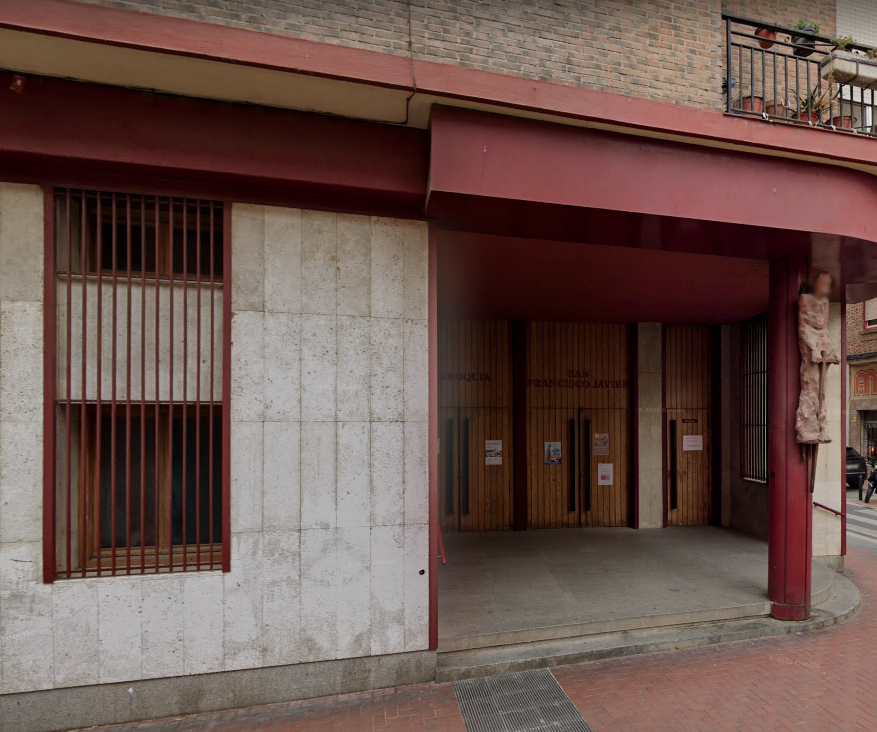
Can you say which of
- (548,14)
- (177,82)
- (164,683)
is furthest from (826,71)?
(164,683)

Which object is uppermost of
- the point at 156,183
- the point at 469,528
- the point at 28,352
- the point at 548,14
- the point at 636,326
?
the point at 548,14

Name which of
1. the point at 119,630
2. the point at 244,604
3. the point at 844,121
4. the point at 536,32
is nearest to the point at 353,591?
the point at 244,604

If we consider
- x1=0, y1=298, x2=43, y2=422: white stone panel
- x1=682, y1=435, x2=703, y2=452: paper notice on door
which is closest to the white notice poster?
x1=682, y1=435, x2=703, y2=452: paper notice on door

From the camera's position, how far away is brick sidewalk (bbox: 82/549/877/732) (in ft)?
11.5

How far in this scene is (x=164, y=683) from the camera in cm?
362

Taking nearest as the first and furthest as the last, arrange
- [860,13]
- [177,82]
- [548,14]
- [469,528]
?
[177,82] → [548,14] → [860,13] → [469,528]

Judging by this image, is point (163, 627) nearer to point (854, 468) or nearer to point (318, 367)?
point (318, 367)

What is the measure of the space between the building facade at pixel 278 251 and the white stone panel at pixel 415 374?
Answer: 2 cm

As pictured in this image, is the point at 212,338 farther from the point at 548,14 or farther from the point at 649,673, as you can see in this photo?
the point at 649,673

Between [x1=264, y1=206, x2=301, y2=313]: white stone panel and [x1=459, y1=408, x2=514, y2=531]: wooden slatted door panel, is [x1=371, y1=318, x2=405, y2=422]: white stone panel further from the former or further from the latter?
[x1=459, y1=408, x2=514, y2=531]: wooden slatted door panel

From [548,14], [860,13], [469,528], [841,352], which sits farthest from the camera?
[469,528]

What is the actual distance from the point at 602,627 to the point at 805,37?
677cm

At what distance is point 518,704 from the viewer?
12.2ft

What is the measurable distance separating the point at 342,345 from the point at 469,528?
562 cm
